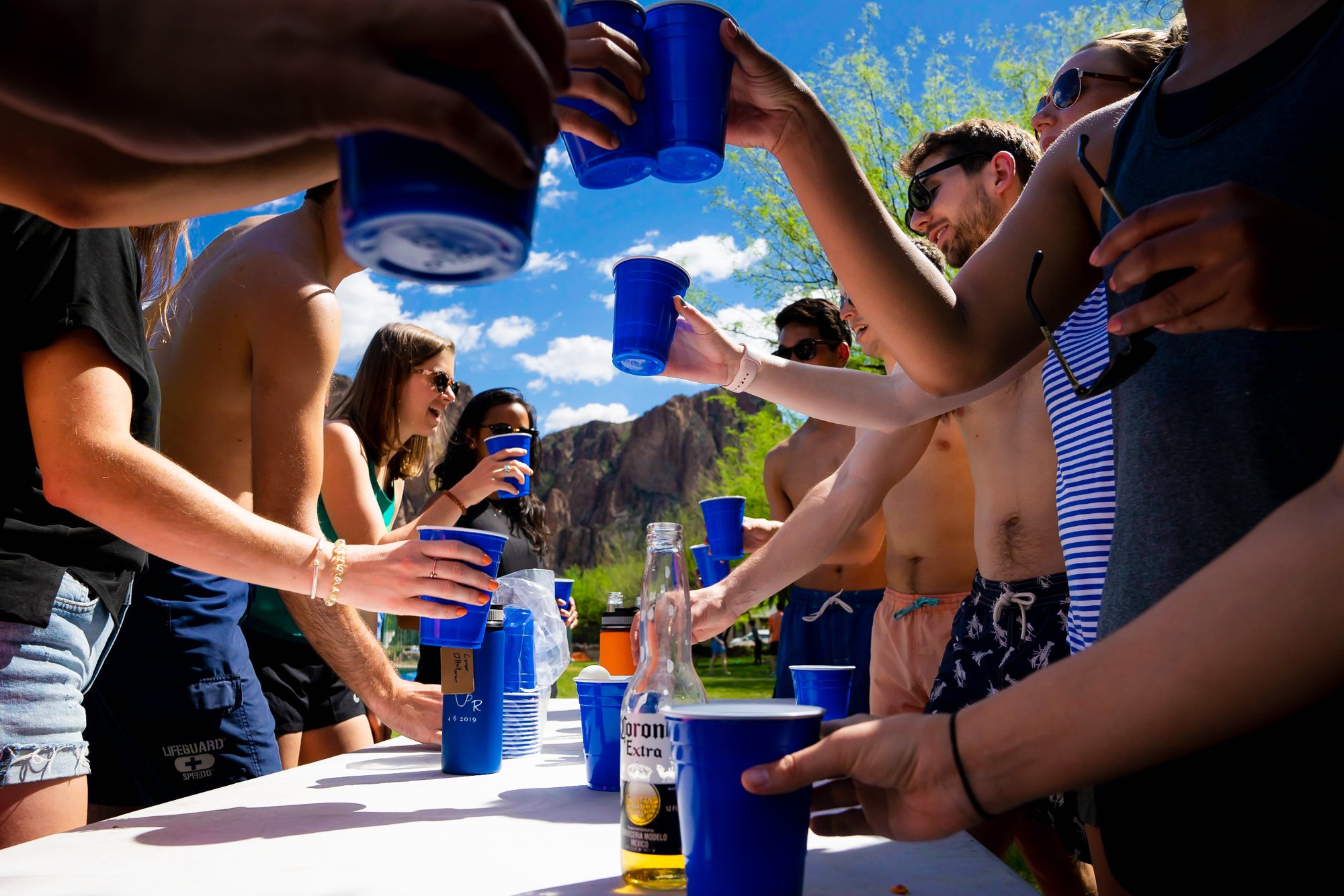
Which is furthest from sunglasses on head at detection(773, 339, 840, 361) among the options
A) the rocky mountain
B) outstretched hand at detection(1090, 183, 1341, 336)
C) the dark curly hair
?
the rocky mountain

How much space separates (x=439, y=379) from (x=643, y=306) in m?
2.15

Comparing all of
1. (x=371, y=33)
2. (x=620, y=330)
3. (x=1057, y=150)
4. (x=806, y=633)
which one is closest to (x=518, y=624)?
(x=620, y=330)

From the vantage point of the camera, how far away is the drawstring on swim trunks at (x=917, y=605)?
11.5ft

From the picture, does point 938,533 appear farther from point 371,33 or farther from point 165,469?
point 371,33

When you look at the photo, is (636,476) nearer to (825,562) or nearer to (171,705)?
(825,562)

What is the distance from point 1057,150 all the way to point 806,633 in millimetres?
3585

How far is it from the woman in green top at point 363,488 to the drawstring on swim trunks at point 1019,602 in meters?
1.66

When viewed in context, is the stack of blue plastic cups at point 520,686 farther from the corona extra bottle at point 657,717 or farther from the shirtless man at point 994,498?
the corona extra bottle at point 657,717

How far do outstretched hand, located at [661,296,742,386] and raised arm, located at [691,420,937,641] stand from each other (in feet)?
1.65

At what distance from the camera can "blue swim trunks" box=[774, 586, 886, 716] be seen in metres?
4.70

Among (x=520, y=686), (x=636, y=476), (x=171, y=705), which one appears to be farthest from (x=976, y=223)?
(x=636, y=476)

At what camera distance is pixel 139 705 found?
79.2 inches

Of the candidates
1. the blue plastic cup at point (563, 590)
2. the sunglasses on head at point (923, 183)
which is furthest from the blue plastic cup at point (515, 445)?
the sunglasses on head at point (923, 183)

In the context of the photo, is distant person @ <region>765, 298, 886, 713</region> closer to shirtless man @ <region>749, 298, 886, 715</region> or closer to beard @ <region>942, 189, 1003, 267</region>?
shirtless man @ <region>749, 298, 886, 715</region>
